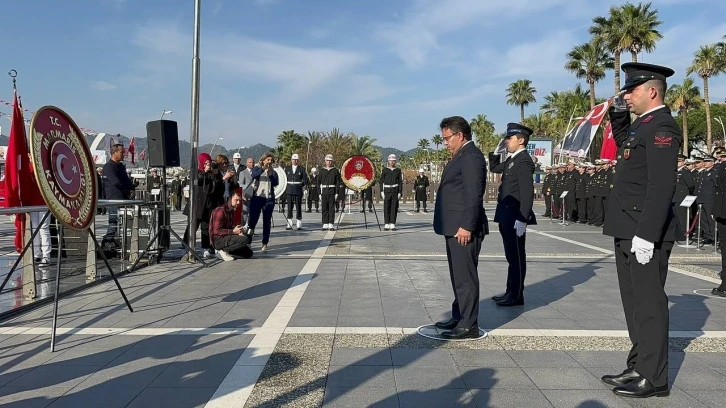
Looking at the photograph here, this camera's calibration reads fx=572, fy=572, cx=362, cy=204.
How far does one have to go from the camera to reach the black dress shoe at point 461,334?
525 centimetres

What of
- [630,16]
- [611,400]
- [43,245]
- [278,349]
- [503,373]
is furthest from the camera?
[630,16]

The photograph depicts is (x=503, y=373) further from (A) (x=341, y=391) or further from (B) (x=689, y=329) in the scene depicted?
(B) (x=689, y=329)

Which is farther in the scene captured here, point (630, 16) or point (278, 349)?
point (630, 16)

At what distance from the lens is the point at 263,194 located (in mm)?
12648

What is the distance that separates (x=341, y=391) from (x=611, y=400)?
5.90 ft

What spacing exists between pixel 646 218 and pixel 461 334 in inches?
81.9

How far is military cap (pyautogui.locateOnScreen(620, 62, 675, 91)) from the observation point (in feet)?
13.1

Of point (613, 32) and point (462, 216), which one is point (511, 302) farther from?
point (613, 32)

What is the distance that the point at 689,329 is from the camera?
5.75 metres

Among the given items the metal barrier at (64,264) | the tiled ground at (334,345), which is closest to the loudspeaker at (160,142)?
the metal barrier at (64,264)

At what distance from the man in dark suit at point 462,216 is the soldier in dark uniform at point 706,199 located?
379 inches

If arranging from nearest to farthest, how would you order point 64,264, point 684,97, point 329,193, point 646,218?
point 646,218 < point 64,264 < point 329,193 < point 684,97

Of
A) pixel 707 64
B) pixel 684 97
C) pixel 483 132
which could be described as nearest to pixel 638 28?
pixel 707 64

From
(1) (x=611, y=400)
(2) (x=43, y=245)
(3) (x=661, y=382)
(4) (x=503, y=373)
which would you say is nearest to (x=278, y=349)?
(4) (x=503, y=373)
